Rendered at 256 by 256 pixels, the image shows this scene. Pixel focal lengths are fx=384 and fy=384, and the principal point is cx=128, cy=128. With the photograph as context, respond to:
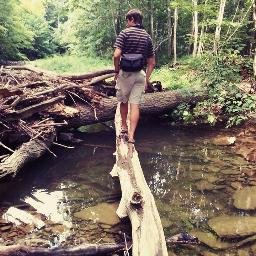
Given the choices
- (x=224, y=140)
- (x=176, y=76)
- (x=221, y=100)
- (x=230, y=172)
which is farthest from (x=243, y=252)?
(x=176, y=76)

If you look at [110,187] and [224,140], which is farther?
[224,140]

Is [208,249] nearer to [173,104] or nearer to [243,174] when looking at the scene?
[243,174]

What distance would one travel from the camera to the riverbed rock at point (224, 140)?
10.1 meters

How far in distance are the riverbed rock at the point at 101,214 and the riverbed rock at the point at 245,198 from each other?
6.75ft

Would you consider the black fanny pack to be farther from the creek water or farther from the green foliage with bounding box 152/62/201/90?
the green foliage with bounding box 152/62/201/90

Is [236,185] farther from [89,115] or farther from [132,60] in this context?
[89,115]

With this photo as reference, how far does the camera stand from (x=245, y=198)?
6691mm

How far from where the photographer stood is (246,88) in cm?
1281

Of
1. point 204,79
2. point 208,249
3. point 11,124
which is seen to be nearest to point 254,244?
point 208,249

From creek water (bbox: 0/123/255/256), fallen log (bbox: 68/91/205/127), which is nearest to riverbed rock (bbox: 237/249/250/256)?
creek water (bbox: 0/123/255/256)

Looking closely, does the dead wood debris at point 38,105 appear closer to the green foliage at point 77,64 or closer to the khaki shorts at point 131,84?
the khaki shorts at point 131,84

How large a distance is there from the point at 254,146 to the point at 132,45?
4.70 meters

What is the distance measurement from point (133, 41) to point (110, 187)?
2.74 meters

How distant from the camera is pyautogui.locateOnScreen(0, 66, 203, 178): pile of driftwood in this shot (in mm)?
8094
